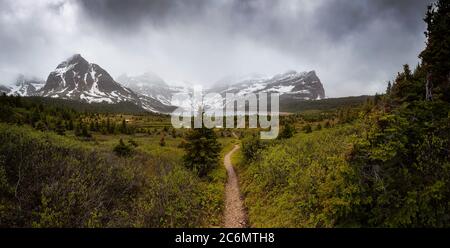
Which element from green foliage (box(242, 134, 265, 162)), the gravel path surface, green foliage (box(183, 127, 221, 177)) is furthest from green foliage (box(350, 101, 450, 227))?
green foliage (box(242, 134, 265, 162))

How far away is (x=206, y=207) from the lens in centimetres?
1642

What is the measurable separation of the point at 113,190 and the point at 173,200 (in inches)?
135

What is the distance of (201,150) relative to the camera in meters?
24.4

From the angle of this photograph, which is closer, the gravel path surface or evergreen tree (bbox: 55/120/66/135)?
the gravel path surface

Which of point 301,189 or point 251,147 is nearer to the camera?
point 301,189

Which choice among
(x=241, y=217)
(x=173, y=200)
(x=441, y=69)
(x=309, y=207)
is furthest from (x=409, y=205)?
(x=173, y=200)

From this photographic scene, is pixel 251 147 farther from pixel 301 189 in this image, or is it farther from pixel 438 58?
pixel 438 58

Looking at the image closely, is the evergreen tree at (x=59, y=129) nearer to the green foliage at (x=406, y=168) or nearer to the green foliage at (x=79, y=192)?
the green foliage at (x=79, y=192)

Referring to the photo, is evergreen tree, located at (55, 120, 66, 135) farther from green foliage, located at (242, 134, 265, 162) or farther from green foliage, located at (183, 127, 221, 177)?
green foliage, located at (242, 134, 265, 162)

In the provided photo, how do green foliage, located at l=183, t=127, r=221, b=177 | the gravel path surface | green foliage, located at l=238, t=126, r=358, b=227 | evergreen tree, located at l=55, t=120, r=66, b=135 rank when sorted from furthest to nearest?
1. evergreen tree, located at l=55, t=120, r=66, b=135
2. green foliage, located at l=183, t=127, r=221, b=177
3. the gravel path surface
4. green foliage, located at l=238, t=126, r=358, b=227

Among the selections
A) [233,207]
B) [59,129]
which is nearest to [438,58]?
[233,207]

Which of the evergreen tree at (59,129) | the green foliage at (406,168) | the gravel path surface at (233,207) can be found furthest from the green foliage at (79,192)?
the evergreen tree at (59,129)

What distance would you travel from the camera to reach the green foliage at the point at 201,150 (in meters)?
24.0

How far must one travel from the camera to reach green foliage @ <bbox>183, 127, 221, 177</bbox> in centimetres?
2397
